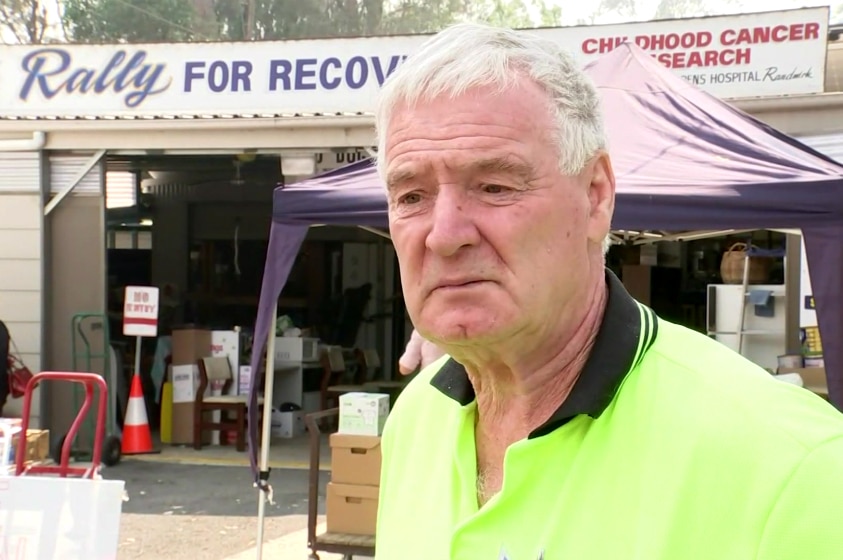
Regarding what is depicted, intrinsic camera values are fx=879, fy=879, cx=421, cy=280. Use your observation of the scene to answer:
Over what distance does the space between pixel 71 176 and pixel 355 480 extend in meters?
5.43

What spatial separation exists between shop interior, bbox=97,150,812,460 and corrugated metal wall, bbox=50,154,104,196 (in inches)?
72.1

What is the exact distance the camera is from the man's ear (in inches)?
49.0

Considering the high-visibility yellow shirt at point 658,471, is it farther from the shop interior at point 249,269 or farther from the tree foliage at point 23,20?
the tree foliage at point 23,20

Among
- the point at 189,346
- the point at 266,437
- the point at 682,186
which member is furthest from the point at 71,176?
the point at 682,186

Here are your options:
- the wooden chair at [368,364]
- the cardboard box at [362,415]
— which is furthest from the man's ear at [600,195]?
the wooden chair at [368,364]

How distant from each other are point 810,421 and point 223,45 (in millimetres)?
8376

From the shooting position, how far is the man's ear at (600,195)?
4.08 feet

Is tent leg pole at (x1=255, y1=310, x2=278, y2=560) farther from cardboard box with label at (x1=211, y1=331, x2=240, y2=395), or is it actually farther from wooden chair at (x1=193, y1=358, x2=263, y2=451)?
cardboard box with label at (x1=211, y1=331, x2=240, y2=395)

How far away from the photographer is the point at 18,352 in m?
8.87

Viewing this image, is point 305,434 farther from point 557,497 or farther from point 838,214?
point 557,497

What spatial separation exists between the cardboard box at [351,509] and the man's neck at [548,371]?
383 centimetres

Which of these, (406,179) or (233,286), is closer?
(406,179)

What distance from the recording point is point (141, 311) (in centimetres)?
898

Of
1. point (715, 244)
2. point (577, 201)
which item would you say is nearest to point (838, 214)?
point (577, 201)
